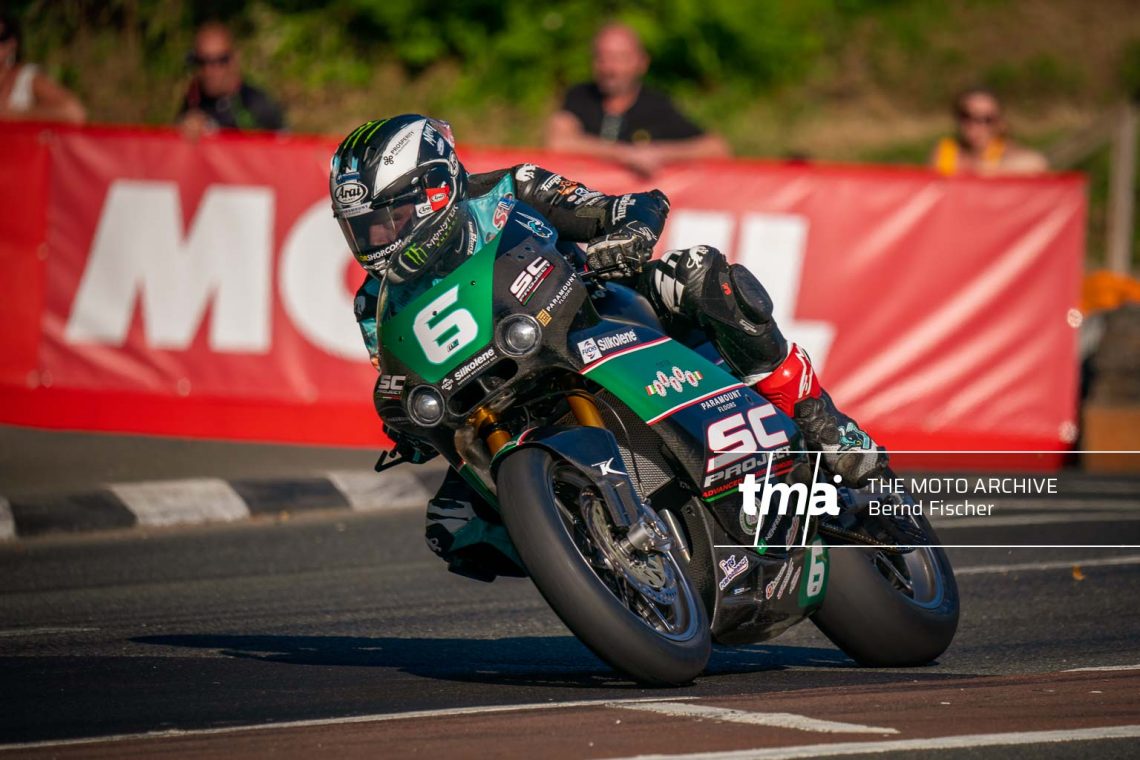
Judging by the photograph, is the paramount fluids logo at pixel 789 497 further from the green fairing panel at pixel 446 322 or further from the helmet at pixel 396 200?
the helmet at pixel 396 200

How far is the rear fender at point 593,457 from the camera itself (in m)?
4.79

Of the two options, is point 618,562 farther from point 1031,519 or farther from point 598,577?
point 1031,519

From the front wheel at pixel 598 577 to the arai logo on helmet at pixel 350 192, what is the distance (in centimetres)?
87

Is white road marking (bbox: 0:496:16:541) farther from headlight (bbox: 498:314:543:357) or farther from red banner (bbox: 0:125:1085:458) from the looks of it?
headlight (bbox: 498:314:543:357)

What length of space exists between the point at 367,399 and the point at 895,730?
266 inches

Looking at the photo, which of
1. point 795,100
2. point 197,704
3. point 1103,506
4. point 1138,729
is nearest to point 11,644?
point 197,704

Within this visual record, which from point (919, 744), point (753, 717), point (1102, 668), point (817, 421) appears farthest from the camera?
point (817, 421)

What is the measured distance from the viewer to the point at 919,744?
4.27 meters

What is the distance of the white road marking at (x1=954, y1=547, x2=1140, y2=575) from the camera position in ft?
25.4

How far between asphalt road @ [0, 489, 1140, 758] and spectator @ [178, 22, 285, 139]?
351cm

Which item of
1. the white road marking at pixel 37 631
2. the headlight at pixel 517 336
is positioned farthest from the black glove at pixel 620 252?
the white road marking at pixel 37 631

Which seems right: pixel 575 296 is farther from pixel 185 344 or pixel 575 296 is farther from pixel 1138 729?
pixel 185 344

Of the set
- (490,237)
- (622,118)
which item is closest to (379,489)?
(622,118)

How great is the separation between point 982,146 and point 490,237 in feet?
23.1
